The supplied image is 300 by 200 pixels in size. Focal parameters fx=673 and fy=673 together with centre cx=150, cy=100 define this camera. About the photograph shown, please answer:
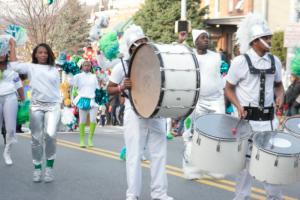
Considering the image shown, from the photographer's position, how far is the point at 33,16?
35.4m

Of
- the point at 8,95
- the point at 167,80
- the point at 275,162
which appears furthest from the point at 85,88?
the point at 275,162

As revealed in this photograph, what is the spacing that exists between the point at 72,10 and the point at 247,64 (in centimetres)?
3936

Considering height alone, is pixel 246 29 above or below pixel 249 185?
above

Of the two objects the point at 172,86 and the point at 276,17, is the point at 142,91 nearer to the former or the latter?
the point at 172,86

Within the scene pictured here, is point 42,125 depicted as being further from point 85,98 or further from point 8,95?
point 85,98

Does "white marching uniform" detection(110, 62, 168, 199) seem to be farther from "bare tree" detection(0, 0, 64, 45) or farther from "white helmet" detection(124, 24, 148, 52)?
"bare tree" detection(0, 0, 64, 45)

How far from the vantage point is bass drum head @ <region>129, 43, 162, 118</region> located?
20.6 ft

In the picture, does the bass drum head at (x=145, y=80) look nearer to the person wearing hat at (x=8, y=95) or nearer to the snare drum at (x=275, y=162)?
the snare drum at (x=275, y=162)

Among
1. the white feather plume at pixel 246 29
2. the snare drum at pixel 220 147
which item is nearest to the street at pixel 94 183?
the snare drum at pixel 220 147

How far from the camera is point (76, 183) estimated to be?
8.31 metres

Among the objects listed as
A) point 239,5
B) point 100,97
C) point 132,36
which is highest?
point 239,5

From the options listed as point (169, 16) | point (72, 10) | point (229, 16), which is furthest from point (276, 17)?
point (72, 10)

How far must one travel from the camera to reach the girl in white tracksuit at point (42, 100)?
8.26 meters

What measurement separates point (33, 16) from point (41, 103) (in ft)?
91.4
